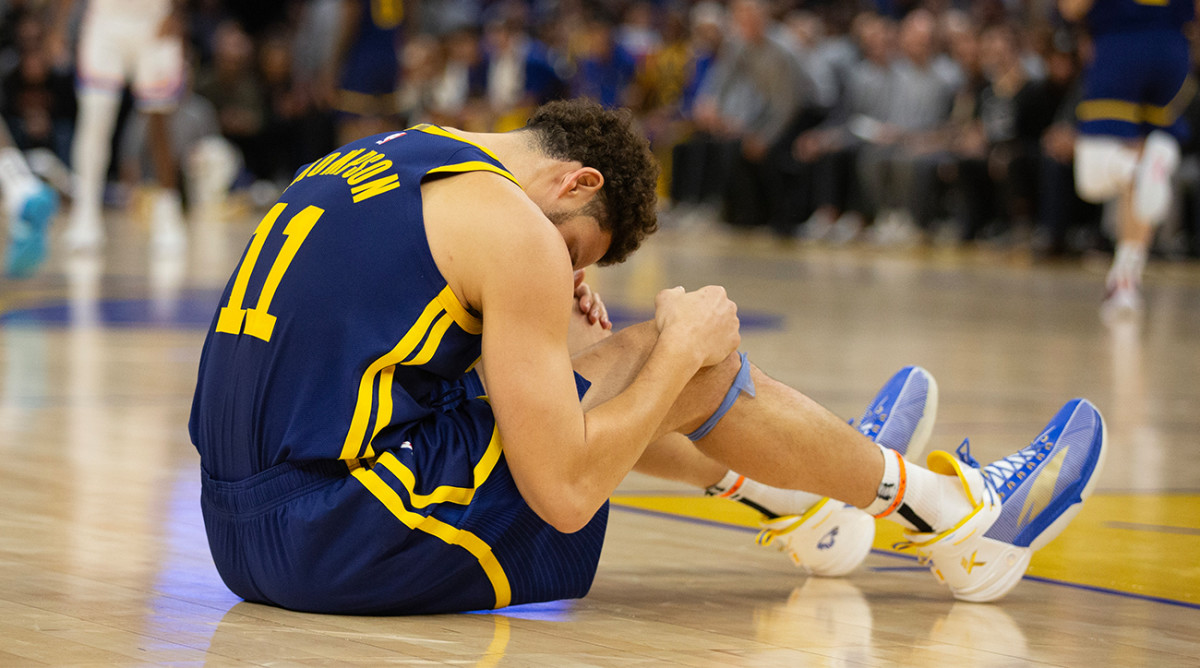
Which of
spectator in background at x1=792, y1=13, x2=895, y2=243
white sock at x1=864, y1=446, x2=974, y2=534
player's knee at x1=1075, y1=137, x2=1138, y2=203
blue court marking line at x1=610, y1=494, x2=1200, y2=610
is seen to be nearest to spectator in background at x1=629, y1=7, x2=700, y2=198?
spectator in background at x1=792, y1=13, x2=895, y2=243

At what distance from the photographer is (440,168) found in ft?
6.82

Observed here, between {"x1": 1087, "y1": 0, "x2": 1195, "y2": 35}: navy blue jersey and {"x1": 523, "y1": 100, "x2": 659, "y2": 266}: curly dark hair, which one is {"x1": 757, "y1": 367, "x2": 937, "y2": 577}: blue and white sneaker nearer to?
{"x1": 523, "y1": 100, "x2": 659, "y2": 266}: curly dark hair

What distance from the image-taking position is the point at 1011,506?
246 centimetres

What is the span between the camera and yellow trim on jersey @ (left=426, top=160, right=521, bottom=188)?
81.0 inches

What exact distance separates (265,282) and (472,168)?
301mm

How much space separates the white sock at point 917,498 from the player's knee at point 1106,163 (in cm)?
553

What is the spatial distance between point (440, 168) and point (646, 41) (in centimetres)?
1471

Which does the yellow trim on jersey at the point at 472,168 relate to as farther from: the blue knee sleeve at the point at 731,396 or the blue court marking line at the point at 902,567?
the blue court marking line at the point at 902,567

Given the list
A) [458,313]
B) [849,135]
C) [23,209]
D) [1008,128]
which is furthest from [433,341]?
[849,135]

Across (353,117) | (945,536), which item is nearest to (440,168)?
(945,536)

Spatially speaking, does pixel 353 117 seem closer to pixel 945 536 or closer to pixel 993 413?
pixel 993 413

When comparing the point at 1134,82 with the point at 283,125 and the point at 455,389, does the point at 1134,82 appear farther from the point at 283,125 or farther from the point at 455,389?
the point at 283,125

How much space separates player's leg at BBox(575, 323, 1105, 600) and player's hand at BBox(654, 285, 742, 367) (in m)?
0.04

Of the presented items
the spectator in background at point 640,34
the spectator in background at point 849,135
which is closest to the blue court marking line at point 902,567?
the spectator in background at point 849,135
